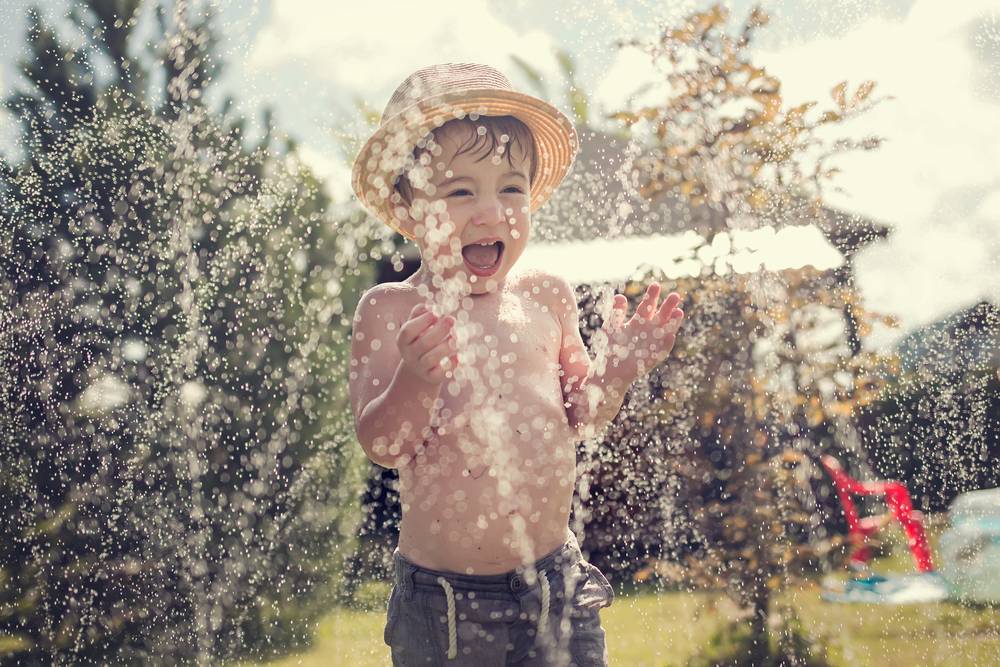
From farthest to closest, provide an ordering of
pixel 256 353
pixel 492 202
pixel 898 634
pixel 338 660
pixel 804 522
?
pixel 256 353
pixel 338 660
pixel 898 634
pixel 804 522
pixel 492 202

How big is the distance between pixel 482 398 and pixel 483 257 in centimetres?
30

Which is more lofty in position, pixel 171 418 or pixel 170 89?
pixel 170 89

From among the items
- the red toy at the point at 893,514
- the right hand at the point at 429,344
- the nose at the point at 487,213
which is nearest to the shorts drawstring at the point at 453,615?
the right hand at the point at 429,344

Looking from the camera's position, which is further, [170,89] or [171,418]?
[170,89]

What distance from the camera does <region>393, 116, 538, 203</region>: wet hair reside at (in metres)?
2.04

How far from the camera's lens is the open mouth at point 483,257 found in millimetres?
2016

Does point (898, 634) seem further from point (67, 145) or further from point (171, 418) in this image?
point (67, 145)

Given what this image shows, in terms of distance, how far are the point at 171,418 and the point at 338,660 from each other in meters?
1.50

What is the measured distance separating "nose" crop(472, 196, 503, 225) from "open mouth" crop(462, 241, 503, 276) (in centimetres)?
7

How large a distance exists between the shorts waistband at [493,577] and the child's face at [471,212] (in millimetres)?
599

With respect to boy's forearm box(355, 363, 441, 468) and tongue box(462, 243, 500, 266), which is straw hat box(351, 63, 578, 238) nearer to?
tongue box(462, 243, 500, 266)

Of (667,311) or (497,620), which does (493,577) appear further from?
(667,311)

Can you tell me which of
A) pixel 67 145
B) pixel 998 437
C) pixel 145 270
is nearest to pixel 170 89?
pixel 67 145

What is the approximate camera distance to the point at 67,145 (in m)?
5.24
